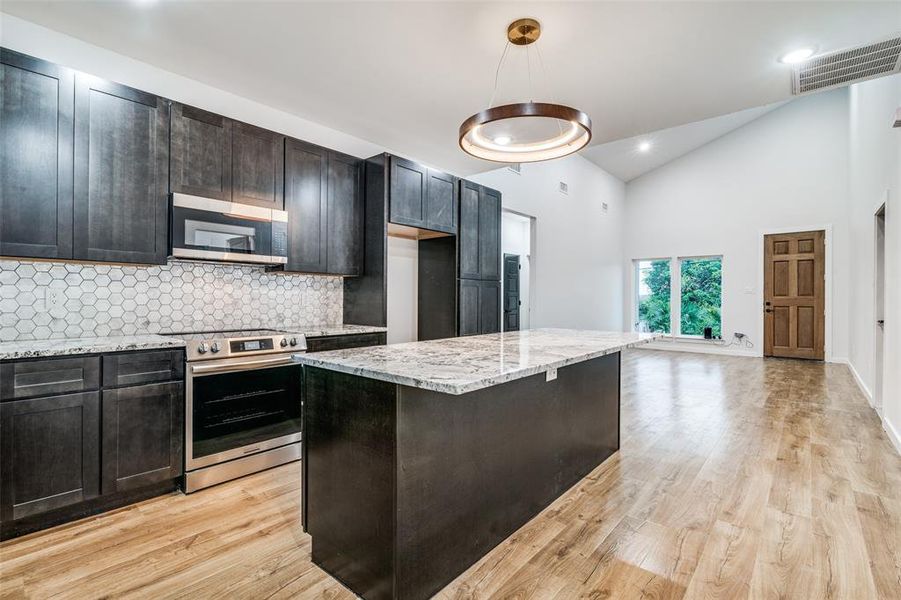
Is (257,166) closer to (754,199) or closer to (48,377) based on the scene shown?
(48,377)

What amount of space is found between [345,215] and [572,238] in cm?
525

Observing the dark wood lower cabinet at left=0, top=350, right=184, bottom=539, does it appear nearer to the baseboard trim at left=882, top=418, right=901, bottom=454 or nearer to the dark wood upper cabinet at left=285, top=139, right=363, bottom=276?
the dark wood upper cabinet at left=285, top=139, right=363, bottom=276

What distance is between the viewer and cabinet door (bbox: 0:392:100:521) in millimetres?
2014

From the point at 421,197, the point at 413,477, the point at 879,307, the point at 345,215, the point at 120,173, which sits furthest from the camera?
the point at 879,307

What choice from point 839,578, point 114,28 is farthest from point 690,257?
point 114,28

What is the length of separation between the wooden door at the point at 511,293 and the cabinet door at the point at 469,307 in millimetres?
3042

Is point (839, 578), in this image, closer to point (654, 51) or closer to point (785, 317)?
point (654, 51)

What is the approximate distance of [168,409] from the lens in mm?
2498

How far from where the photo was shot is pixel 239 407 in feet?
9.21

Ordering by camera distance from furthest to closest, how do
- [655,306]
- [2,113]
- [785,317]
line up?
[655,306] → [785,317] → [2,113]

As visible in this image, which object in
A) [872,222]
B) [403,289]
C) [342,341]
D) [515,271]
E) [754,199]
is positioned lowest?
[342,341]

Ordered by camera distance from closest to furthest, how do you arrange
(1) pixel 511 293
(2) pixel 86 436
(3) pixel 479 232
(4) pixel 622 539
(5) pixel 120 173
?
(4) pixel 622 539 < (2) pixel 86 436 < (5) pixel 120 173 < (3) pixel 479 232 < (1) pixel 511 293

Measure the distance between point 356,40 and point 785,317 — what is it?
8711 mm

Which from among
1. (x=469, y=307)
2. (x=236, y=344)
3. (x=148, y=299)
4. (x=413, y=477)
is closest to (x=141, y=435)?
(x=236, y=344)
